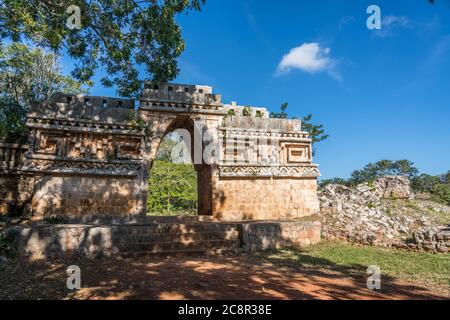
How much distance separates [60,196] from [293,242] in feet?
26.3

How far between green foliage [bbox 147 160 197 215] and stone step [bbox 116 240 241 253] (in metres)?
10.5

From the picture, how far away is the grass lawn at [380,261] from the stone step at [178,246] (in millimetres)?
1321

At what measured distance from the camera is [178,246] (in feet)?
25.0

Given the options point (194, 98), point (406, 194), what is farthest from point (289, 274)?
point (406, 194)

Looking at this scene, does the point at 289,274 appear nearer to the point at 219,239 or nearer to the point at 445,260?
the point at 219,239

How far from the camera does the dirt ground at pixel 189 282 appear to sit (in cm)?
441

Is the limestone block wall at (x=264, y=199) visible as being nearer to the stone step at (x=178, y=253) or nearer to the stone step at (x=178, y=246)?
the stone step at (x=178, y=246)

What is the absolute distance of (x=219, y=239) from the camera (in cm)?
823

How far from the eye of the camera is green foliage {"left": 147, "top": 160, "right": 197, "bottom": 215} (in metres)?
18.4

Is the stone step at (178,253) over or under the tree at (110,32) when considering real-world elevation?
under

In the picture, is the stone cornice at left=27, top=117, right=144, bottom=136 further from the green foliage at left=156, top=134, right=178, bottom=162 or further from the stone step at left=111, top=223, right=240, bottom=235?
the green foliage at left=156, top=134, right=178, bottom=162

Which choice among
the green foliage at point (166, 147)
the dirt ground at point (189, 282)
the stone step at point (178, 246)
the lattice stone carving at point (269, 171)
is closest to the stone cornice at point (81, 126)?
the lattice stone carving at point (269, 171)

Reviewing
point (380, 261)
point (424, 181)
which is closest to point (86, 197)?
point (380, 261)

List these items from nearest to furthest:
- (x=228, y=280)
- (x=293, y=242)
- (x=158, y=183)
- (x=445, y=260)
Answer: (x=228, y=280) < (x=445, y=260) < (x=293, y=242) < (x=158, y=183)
